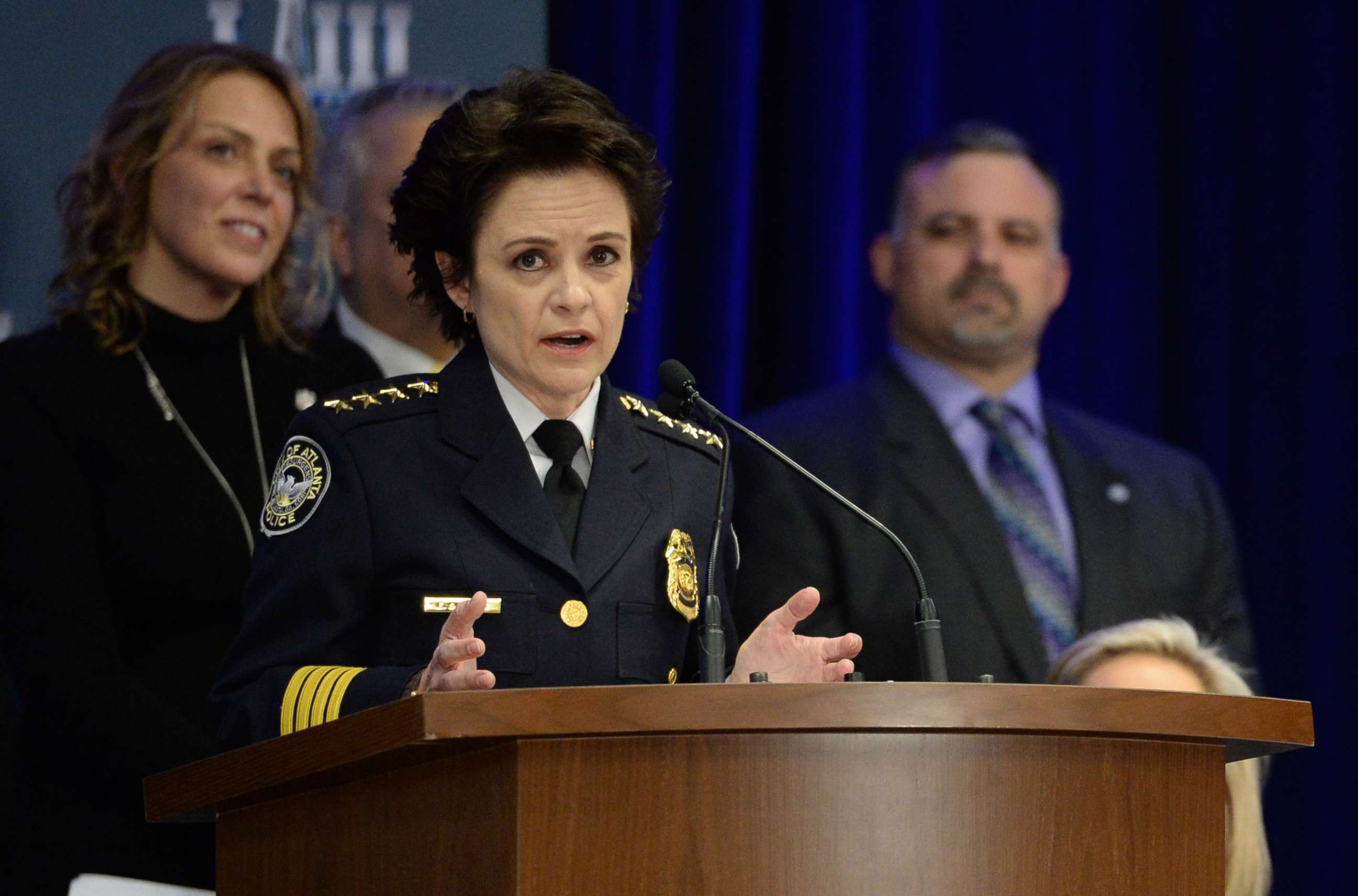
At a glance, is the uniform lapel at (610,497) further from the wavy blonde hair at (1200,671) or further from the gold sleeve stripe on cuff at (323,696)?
the wavy blonde hair at (1200,671)

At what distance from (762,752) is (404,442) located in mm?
685

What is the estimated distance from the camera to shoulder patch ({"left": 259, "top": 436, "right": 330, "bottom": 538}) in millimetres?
1832

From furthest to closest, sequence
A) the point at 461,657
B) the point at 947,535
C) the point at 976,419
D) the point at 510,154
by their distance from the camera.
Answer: the point at 976,419, the point at 947,535, the point at 510,154, the point at 461,657

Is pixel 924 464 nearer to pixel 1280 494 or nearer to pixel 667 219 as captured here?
pixel 667 219

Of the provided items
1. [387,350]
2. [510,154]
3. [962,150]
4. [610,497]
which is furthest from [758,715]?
[962,150]

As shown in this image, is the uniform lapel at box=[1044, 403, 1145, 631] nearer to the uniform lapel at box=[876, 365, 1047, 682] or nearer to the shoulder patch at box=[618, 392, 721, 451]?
the uniform lapel at box=[876, 365, 1047, 682]

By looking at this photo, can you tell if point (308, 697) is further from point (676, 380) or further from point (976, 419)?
point (976, 419)

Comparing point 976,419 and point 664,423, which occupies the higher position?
point 976,419

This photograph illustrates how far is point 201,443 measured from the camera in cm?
260

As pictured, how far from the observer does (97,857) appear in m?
2.38

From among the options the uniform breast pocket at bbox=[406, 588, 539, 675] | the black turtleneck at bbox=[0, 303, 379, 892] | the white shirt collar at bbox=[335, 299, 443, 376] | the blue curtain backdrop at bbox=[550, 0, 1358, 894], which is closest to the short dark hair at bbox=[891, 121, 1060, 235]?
the blue curtain backdrop at bbox=[550, 0, 1358, 894]

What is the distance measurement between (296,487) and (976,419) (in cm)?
182

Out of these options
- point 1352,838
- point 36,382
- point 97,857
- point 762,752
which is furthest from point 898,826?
point 1352,838

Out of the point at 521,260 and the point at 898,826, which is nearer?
the point at 898,826
